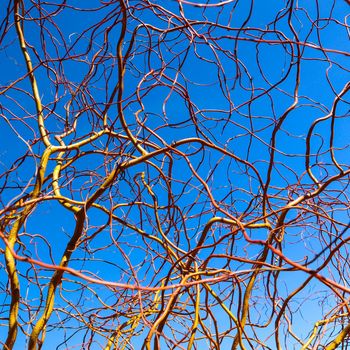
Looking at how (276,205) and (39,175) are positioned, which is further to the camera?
(276,205)

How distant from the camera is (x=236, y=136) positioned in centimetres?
145

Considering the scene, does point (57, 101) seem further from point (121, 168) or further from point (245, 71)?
point (245, 71)

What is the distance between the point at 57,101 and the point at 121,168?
392mm

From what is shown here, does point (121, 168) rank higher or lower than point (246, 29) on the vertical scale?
lower

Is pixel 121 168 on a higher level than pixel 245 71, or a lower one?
lower

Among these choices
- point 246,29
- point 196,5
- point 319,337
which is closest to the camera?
point 196,5

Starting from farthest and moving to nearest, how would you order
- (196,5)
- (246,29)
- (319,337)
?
1. (319,337)
2. (246,29)
3. (196,5)

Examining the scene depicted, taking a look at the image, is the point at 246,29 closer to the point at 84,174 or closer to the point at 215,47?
the point at 215,47

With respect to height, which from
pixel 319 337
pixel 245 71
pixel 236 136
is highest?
pixel 245 71

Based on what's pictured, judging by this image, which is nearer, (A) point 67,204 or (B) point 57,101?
(A) point 67,204

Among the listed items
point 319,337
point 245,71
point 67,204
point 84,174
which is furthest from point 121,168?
point 319,337

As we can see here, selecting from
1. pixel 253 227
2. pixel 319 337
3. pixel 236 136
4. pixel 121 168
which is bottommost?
pixel 319 337

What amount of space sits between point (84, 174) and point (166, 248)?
369mm

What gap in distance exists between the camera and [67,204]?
1309mm
